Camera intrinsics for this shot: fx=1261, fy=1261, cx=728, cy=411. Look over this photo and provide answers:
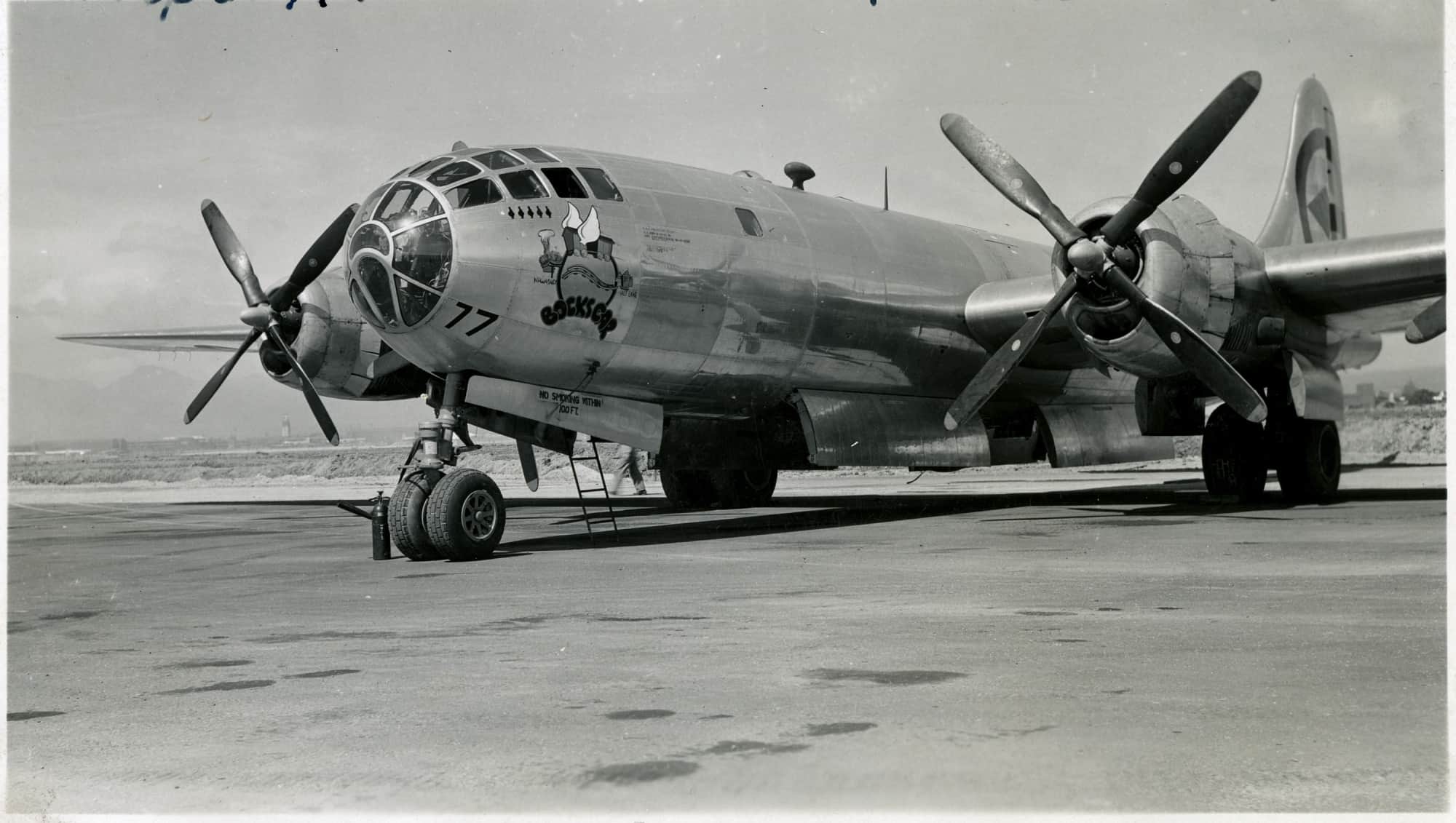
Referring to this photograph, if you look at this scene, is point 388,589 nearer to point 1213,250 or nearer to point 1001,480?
point 1213,250

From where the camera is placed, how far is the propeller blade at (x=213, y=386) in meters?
16.2

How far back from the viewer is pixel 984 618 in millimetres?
6969

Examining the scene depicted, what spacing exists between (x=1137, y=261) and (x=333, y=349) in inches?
415

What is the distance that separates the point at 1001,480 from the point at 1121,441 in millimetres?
13426

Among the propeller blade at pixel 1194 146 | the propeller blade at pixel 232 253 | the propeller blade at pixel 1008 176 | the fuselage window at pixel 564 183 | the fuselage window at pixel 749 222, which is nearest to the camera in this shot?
the fuselage window at pixel 564 183

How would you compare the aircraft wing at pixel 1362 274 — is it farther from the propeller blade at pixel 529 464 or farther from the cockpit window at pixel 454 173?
the cockpit window at pixel 454 173

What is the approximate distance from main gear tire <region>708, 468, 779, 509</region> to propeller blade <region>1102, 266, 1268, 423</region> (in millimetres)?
7702

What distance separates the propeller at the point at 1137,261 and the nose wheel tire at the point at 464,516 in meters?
5.18

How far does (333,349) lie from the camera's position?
1731 centimetres

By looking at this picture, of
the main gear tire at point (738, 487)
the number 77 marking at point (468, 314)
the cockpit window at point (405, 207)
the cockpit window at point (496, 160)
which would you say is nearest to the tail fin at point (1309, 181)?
the main gear tire at point (738, 487)

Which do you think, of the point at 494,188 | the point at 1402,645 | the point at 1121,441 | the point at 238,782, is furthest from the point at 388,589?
the point at 1121,441

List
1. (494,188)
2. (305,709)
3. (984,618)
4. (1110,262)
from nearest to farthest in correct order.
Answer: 1. (305,709)
2. (984,618)
3. (494,188)
4. (1110,262)

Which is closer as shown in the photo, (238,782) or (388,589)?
(238,782)

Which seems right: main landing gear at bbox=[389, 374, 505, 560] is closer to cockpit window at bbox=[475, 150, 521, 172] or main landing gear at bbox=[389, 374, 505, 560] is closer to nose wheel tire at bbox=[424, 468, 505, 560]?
nose wheel tire at bbox=[424, 468, 505, 560]
